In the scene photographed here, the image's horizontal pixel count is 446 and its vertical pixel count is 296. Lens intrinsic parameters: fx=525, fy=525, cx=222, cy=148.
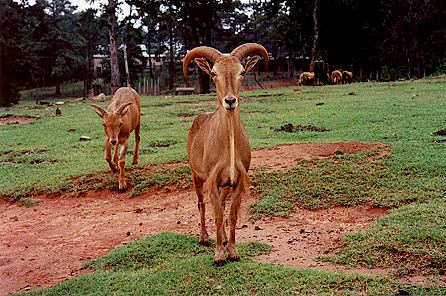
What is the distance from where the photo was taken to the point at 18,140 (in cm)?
1619

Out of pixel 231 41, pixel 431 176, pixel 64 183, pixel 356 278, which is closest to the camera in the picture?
pixel 356 278

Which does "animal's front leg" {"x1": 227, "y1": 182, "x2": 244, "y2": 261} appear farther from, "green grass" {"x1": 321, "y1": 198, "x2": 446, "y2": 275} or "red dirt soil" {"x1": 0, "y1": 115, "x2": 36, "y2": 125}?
"red dirt soil" {"x1": 0, "y1": 115, "x2": 36, "y2": 125}

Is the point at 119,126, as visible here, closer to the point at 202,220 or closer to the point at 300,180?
the point at 300,180

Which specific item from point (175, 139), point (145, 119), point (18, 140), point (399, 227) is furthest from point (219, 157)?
point (145, 119)

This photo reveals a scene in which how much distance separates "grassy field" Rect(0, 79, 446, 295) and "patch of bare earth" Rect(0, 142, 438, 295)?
338mm

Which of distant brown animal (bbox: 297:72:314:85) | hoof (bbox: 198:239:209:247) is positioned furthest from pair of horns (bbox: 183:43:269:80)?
distant brown animal (bbox: 297:72:314:85)

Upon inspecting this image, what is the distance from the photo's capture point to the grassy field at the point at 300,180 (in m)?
5.41

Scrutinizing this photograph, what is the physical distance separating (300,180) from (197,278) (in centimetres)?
400

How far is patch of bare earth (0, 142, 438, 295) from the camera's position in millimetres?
6582

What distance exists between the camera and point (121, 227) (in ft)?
27.2

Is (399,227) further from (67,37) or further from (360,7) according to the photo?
(67,37)

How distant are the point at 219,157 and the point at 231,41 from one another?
48.9 m

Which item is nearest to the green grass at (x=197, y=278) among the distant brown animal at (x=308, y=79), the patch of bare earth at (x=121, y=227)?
the patch of bare earth at (x=121, y=227)

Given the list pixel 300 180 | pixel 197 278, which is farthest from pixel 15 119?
pixel 197 278
